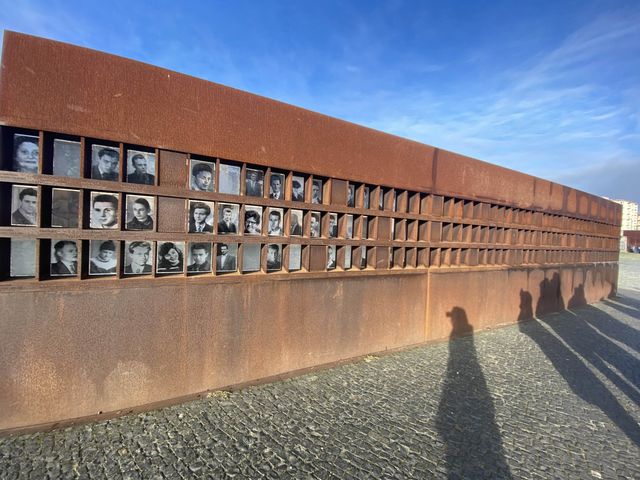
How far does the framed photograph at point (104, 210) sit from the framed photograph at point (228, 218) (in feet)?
3.01

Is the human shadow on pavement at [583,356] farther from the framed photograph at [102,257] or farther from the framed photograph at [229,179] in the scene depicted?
the framed photograph at [102,257]

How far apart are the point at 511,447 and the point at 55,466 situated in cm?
332

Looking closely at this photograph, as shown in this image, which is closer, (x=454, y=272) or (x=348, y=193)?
(x=348, y=193)

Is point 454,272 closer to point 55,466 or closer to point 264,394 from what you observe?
point 264,394

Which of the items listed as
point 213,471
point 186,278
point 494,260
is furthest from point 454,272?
point 213,471

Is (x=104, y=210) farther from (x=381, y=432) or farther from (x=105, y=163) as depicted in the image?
(x=381, y=432)

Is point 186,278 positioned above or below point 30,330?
above

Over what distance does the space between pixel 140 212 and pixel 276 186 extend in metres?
1.42

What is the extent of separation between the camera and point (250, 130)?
12.2 ft

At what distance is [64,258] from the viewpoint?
2.96 meters

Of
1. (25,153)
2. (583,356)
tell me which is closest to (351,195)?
(25,153)

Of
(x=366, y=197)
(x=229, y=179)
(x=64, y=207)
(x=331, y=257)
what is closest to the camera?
(x=64, y=207)

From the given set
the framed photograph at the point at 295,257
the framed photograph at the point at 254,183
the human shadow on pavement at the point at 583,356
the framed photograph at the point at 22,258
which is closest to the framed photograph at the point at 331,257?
the framed photograph at the point at 295,257

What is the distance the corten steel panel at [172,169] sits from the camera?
3244mm
